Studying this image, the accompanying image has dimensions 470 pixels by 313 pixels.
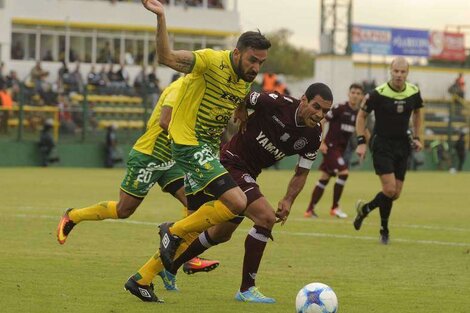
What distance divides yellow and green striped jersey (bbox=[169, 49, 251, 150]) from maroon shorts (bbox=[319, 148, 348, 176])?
10.5m

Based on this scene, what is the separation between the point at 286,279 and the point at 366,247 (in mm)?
3601

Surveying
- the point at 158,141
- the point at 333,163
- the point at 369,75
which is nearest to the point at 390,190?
→ the point at 158,141

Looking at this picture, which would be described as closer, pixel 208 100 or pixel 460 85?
pixel 208 100

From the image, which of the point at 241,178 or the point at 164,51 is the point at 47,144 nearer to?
the point at 241,178

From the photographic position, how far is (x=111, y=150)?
3559 cm

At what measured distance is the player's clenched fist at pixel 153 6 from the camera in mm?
8469

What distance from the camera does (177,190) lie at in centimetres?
1185

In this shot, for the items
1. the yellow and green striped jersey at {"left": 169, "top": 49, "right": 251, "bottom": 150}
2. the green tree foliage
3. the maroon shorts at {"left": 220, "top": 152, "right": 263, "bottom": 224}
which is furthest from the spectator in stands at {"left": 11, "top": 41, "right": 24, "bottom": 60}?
the yellow and green striped jersey at {"left": 169, "top": 49, "right": 251, "bottom": 150}

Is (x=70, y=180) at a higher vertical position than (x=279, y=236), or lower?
lower

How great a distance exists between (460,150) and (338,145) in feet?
77.5

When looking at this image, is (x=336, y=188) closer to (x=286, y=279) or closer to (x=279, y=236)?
(x=279, y=236)

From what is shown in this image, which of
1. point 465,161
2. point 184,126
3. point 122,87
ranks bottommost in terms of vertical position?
point 465,161

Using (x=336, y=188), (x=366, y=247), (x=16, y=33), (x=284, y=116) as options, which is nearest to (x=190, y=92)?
(x=284, y=116)

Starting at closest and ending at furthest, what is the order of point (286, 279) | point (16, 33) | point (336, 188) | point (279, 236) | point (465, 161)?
point (286, 279) → point (279, 236) → point (336, 188) → point (465, 161) → point (16, 33)
